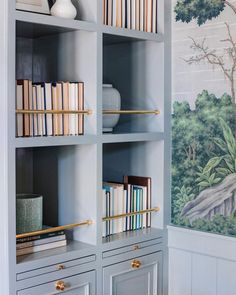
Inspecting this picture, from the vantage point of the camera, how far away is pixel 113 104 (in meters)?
2.52

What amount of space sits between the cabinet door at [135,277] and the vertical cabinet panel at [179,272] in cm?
6

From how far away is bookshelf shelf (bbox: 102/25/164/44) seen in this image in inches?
91.1

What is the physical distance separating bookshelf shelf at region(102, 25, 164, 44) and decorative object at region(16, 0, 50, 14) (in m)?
0.28

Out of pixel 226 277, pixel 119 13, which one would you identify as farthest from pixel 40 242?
pixel 119 13

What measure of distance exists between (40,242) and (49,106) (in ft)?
1.86

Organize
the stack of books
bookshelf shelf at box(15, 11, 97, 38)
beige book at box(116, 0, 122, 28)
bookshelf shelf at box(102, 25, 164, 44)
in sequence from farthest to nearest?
beige book at box(116, 0, 122, 28) → bookshelf shelf at box(102, 25, 164, 44) → the stack of books → bookshelf shelf at box(15, 11, 97, 38)

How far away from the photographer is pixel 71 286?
7.12 feet

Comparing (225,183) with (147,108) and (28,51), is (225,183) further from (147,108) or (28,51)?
(28,51)

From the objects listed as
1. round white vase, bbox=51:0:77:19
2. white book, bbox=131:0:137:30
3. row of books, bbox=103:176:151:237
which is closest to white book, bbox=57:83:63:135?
round white vase, bbox=51:0:77:19

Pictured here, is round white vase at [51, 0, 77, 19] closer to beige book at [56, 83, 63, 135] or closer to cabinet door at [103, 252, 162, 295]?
beige book at [56, 83, 63, 135]

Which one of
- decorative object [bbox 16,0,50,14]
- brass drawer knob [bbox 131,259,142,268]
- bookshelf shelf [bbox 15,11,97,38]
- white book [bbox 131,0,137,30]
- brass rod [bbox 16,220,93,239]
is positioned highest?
white book [bbox 131,0,137,30]

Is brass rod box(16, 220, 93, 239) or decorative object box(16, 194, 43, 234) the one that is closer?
brass rod box(16, 220, 93, 239)

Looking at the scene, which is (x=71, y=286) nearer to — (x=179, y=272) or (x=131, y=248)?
(x=131, y=248)

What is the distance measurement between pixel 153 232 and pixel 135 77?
792 millimetres
